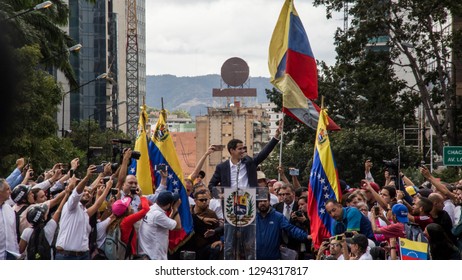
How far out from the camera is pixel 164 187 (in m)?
16.1

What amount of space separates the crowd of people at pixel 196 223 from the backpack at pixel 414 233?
0.04 metres

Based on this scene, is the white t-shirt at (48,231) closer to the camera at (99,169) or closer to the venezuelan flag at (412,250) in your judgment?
the camera at (99,169)

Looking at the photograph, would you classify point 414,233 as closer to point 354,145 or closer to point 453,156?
point 453,156

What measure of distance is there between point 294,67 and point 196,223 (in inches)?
203

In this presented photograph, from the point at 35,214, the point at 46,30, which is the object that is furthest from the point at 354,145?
the point at 35,214

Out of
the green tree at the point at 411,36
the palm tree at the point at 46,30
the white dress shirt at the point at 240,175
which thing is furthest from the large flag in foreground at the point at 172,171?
the green tree at the point at 411,36

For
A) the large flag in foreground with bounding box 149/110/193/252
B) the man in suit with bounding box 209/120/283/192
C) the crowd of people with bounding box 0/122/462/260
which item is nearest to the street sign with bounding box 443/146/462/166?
the large flag in foreground with bounding box 149/110/193/252

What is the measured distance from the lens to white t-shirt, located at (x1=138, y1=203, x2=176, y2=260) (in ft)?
45.3

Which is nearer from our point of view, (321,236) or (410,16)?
(321,236)

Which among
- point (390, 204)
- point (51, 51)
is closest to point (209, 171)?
point (51, 51)

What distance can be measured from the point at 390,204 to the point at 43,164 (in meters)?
24.9

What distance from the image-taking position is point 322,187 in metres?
16.5

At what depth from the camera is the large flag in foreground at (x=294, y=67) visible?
19000mm

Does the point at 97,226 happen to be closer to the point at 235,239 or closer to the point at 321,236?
the point at 235,239
